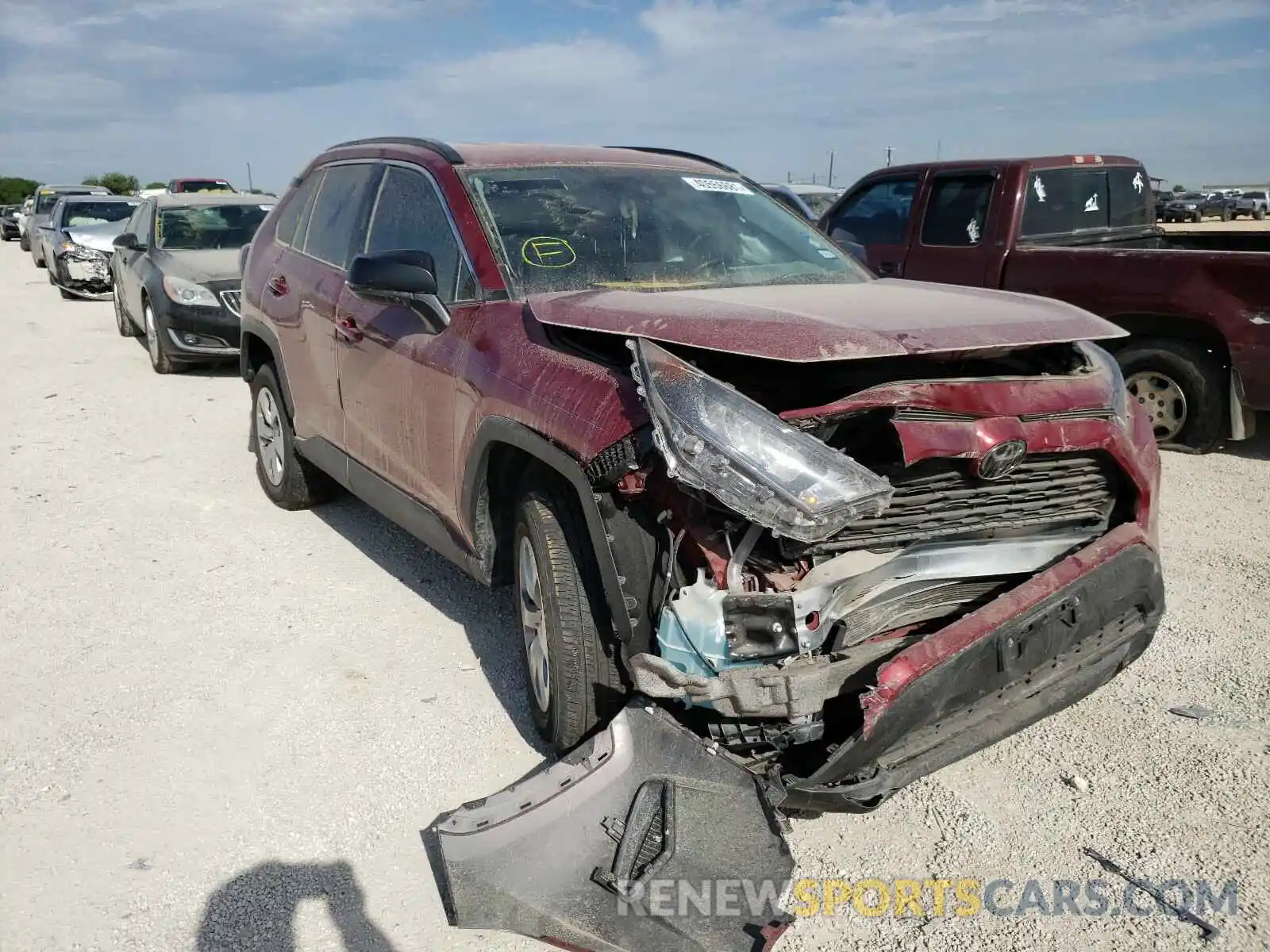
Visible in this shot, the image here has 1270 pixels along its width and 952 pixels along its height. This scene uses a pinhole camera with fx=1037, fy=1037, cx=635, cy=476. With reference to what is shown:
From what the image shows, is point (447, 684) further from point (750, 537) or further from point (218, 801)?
point (750, 537)

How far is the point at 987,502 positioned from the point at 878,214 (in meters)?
6.13

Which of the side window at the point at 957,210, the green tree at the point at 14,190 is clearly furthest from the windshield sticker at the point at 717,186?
the green tree at the point at 14,190

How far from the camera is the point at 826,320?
2742mm

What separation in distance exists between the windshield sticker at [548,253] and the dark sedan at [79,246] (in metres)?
15.6

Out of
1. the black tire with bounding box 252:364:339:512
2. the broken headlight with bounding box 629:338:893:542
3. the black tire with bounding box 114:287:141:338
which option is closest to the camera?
the broken headlight with bounding box 629:338:893:542

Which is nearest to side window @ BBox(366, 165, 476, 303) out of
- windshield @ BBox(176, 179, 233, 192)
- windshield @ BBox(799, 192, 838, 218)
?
windshield @ BBox(799, 192, 838, 218)

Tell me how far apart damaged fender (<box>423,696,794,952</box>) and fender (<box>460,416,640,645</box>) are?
8.9 inches

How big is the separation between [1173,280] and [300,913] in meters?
5.98

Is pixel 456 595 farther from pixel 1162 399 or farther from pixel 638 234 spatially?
pixel 1162 399

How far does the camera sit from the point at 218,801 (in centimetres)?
315

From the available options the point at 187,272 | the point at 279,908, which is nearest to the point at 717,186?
the point at 279,908

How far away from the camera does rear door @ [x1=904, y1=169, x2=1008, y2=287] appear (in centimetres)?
742

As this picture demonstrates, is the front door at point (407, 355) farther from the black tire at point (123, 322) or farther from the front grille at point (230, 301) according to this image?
the black tire at point (123, 322)

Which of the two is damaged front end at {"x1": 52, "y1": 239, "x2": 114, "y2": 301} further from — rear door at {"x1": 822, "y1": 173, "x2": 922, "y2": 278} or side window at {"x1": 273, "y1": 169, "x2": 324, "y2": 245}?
side window at {"x1": 273, "y1": 169, "x2": 324, "y2": 245}
